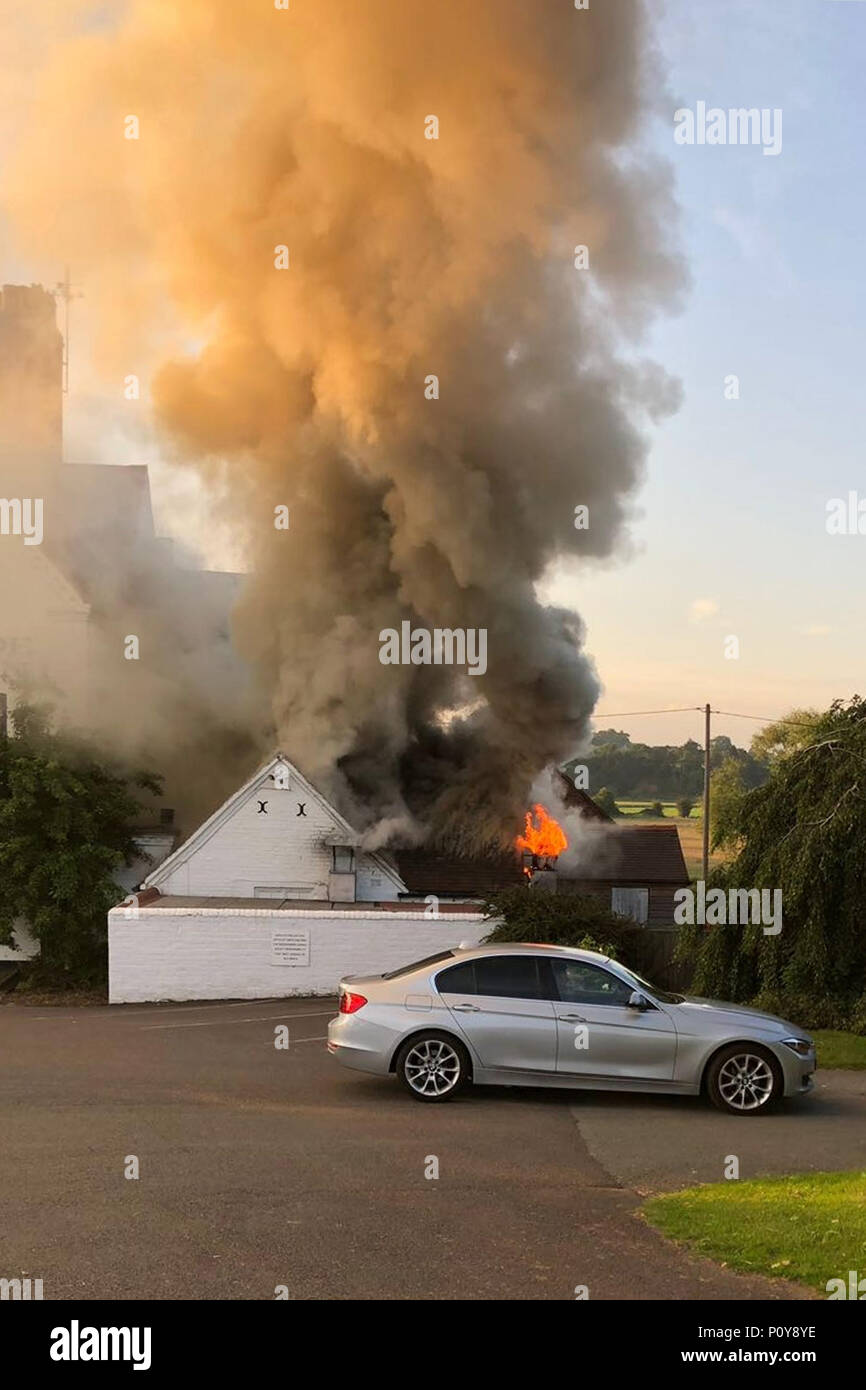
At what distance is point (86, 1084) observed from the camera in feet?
37.0

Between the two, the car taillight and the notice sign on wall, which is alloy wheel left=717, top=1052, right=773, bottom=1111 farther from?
the notice sign on wall

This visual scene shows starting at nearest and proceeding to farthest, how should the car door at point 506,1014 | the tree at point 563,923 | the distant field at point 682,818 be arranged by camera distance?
the car door at point 506,1014
the tree at point 563,923
the distant field at point 682,818

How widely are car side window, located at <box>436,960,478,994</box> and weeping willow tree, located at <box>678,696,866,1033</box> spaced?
620cm

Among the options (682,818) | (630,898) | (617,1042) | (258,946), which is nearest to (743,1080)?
(617,1042)

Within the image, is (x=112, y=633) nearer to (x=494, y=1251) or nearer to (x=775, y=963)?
(x=775, y=963)

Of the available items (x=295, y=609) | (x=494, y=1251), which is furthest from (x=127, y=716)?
(x=494, y=1251)

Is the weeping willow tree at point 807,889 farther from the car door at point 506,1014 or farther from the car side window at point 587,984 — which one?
the car door at point 506,1014

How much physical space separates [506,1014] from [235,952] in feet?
29.6

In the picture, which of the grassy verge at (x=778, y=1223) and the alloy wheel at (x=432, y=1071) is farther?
the alloy wheel at (x=432, y=1071)

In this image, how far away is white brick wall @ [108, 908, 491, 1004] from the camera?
61.1 ft

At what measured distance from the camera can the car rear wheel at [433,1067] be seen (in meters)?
10.4

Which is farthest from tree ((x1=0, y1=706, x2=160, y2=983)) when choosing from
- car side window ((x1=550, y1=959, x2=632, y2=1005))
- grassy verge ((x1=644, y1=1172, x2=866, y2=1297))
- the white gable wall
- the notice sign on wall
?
grassy verge ((x1=644, y1=1172, x2=866, y2=1297))

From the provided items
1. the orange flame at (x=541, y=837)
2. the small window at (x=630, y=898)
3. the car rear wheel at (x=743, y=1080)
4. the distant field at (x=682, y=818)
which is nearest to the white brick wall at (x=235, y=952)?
the orange flame at (x=541, y=837)

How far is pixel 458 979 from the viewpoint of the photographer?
10.7 metres
